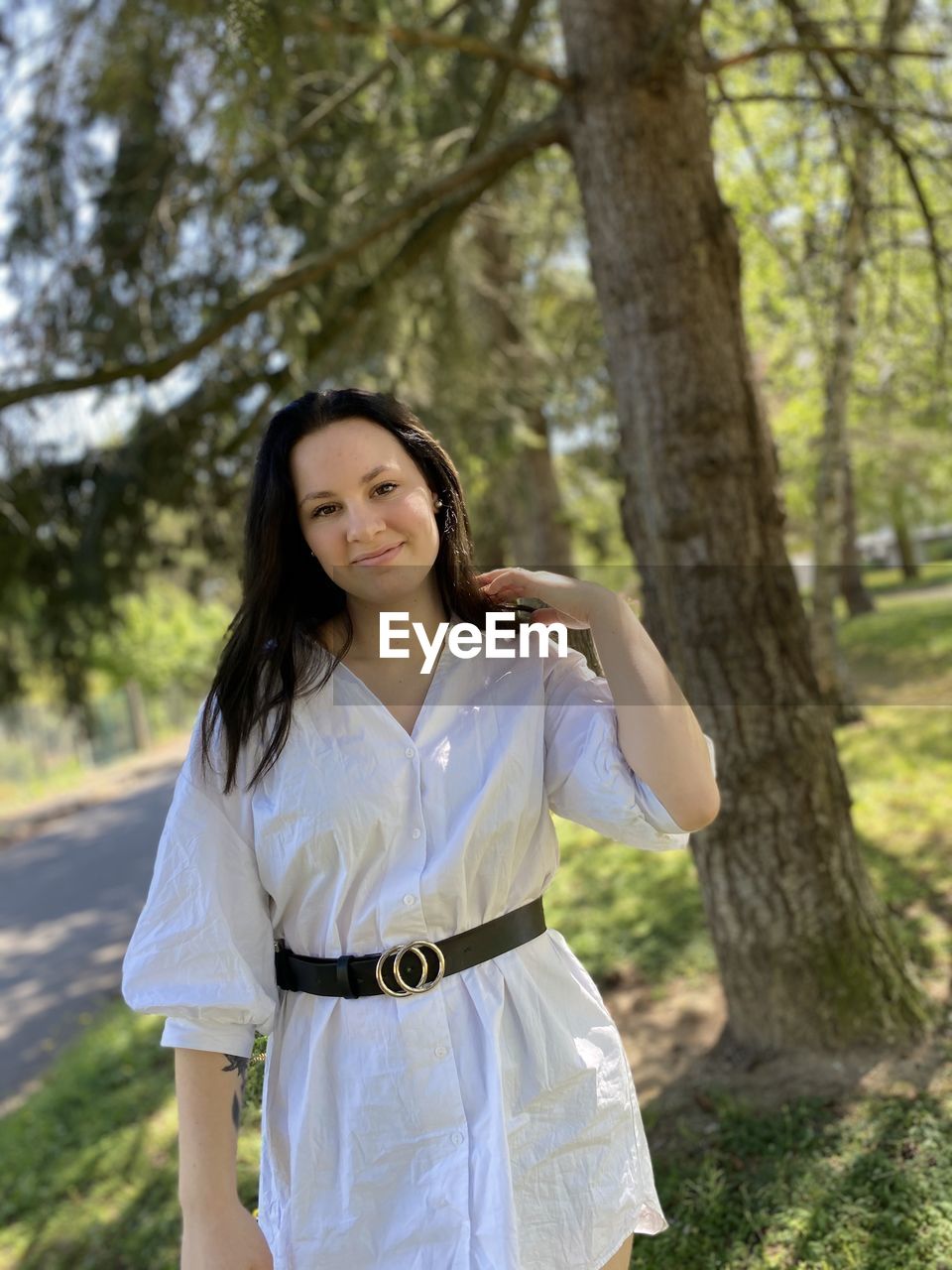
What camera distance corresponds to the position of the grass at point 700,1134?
236 cm

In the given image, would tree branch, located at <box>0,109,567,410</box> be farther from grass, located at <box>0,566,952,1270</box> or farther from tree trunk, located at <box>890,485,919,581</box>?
tree trunk, located at <box>890,485,919,581</box>

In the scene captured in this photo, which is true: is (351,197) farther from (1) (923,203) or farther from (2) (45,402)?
(1) (923,203)

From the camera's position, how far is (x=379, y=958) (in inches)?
55.5

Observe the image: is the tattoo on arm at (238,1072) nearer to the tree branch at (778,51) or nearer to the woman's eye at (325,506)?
the woman's eye at (325,506)

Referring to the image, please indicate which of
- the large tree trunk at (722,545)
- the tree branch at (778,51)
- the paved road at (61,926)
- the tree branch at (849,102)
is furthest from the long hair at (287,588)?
the paved road at (61,926)

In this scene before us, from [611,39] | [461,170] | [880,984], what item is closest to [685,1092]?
[880,984]

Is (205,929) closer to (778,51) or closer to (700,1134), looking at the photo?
(700,1134)

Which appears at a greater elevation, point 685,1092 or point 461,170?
point 461,170

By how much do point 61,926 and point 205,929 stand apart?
289 inches

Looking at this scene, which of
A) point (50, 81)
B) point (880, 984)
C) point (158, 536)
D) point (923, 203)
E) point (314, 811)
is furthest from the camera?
point (158, 536)

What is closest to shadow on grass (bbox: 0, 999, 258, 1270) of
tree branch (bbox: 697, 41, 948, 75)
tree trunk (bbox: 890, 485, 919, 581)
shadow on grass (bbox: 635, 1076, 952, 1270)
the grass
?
the grass

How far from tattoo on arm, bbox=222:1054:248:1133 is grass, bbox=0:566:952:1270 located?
135mm

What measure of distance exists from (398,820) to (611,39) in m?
2.53

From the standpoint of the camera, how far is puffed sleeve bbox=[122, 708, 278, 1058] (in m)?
1.36
